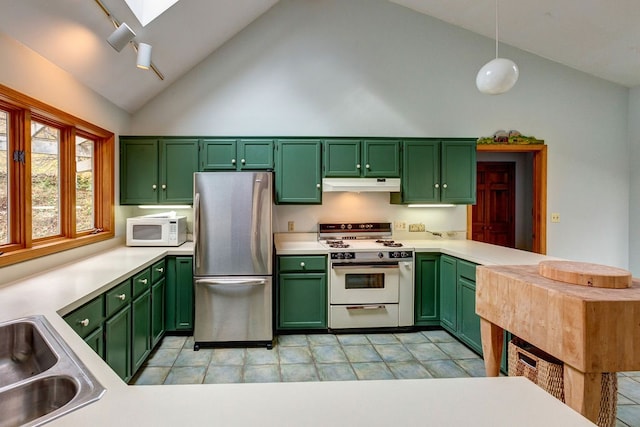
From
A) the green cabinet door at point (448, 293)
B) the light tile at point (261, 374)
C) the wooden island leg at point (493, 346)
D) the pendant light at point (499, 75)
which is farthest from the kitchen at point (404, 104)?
the wooden island leg at point (493, 346)

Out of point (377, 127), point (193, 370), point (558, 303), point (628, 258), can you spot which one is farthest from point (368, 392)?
point (628, 258)

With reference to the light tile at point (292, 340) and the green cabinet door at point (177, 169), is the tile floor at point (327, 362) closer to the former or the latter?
the light tile at point (292, 340)

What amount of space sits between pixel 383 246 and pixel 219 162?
76.5 inches

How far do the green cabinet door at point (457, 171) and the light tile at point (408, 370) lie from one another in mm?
1826

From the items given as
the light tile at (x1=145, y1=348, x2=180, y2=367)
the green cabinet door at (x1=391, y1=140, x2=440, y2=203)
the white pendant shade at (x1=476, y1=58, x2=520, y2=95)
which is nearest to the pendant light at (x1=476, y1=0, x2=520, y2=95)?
the white pendant shade at (x1=476, y1=58, x2=520, y2=95)

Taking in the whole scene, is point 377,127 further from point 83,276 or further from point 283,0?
point 83,276

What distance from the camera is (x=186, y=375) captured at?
104 inches

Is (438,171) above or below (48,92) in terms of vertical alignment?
below

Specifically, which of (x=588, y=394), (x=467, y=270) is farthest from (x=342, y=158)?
(x=588, y=394)

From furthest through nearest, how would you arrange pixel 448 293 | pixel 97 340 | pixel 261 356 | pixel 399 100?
pixel 399 100 → pixel 448 293 → pixel 261 356 → pixel 97 340

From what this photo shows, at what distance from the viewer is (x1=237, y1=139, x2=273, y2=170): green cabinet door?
11.9 feet

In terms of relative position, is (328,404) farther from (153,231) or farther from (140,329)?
(153,231)

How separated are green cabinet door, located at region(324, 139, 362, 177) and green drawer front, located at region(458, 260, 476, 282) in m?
1.39

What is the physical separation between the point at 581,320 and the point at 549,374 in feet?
1.19
